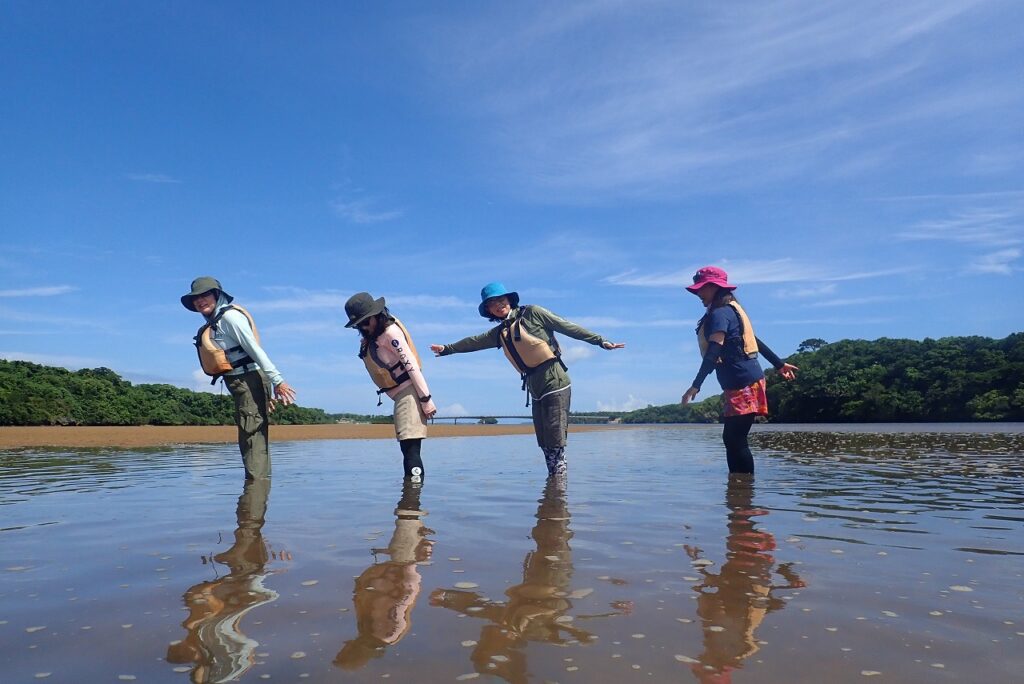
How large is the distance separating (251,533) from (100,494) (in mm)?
2886

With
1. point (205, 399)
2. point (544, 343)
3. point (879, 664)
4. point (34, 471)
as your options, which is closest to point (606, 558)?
point (879, 664)

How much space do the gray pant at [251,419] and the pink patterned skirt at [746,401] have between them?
5.15 m

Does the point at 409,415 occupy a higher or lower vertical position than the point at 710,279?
lower

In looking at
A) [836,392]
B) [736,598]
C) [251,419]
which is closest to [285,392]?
[251,419]

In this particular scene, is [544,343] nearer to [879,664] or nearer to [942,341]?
[879,664]

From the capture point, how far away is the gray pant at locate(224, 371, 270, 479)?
23.5 feet

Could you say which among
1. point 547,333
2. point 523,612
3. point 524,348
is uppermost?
point 547,333

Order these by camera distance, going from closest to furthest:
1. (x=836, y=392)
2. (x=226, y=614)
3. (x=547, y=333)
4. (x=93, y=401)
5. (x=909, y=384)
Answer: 1. (x=226, y=614)
2. (x=547, y=333)
3. (x=93, y=401)
4. (x=909, y=384)
5. (x=836, y=392)

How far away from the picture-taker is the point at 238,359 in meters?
7.16

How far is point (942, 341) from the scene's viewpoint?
5441 cm

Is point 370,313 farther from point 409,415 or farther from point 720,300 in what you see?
point 720,300

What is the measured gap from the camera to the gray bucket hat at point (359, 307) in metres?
Result: 7.04

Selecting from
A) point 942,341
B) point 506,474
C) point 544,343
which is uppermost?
point 942,341

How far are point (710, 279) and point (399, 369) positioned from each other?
12.0 ft
